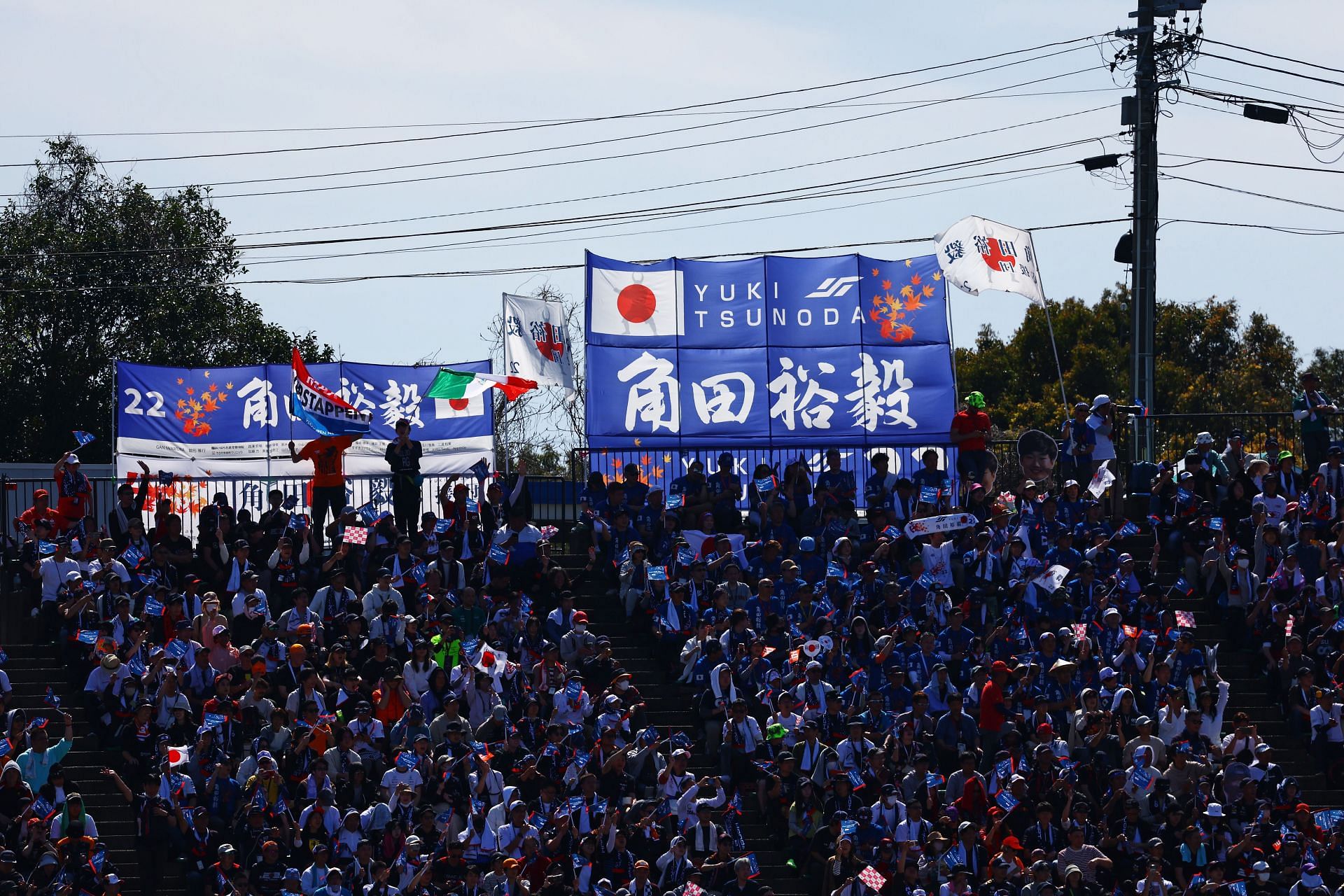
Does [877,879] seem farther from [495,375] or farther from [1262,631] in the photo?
[495,375]

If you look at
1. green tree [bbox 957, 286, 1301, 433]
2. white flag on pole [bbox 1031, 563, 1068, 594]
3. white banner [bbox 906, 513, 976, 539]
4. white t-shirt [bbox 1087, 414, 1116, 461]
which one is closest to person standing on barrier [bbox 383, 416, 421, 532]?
white banner [bbox 906, 513, 976, 539]

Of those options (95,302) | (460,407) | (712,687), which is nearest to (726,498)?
(712,687)

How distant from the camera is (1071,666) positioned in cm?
1883

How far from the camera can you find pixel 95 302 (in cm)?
3628

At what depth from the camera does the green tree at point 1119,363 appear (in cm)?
4719

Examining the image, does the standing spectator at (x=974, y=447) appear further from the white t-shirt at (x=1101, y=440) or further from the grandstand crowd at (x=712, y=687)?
the white t-shirt at (x=1101, y=440)

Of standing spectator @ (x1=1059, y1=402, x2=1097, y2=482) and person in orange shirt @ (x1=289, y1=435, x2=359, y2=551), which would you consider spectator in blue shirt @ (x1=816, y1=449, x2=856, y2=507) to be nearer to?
standing spectator @ (x1=1059, y1=402, x2=1097, y2=482)

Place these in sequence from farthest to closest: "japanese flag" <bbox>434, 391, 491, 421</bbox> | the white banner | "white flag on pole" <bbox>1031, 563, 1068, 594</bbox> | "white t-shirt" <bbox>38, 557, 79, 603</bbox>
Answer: "japanese flag" <bbox>434, 391, 491, 421</bbox> → the white banner → "white flag on pole" <bbox>1031, 563, 1068, 594</bbox> → "white t-shirt" <bbox>38, 557, 79, 603</bbox>

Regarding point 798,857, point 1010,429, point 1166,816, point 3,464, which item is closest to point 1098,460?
point 1166,816

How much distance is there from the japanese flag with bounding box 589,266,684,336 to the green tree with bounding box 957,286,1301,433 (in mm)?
23445

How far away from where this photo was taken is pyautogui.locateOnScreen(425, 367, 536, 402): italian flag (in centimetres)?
2366

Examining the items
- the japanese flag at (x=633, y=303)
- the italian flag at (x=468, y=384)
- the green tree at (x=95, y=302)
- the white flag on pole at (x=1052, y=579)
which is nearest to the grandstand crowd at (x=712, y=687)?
the white flag on pole at (x=1052, y=579)

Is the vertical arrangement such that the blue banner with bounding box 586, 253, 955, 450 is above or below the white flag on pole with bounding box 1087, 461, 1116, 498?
above

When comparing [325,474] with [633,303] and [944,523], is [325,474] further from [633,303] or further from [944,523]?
[944,523]
